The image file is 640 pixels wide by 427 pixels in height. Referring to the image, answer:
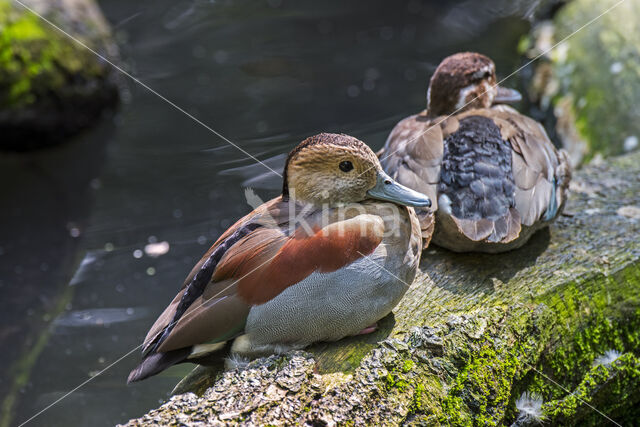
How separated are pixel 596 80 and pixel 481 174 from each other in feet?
10.1

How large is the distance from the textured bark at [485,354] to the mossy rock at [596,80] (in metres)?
1.78

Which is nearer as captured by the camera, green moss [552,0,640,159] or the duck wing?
the duck wing

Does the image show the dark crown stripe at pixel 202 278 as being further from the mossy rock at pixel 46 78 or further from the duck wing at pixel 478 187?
the mossy rock at pixel 46 78

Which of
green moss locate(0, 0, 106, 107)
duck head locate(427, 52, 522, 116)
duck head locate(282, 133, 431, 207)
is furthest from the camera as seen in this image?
green moss locate(0, 0, 106, 107)

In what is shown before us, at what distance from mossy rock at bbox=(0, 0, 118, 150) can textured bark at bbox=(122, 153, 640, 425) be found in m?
4.43

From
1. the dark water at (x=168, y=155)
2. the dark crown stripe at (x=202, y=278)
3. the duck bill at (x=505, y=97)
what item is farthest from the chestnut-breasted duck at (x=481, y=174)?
the dark water at (x=168, y=155)

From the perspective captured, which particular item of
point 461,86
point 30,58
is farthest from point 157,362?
point 30,58

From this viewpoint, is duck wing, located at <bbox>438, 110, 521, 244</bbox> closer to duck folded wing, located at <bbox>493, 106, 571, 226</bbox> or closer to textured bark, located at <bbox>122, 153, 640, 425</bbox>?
duck folded wing, located at <bbox>493, 106, 571, 226</bbox>

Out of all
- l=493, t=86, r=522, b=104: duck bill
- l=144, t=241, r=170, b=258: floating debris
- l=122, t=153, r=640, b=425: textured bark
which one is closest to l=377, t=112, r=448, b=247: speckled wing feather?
l=122, t=153, r=640, b=425: textured bark

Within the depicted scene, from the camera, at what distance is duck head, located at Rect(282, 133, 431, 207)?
2811 millimetres

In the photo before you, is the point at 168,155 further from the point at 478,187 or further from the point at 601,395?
the point at 601,395

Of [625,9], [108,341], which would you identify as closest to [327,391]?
[108,341]

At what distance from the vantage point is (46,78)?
6469 millimetres

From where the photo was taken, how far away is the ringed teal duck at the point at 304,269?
8.71ft
